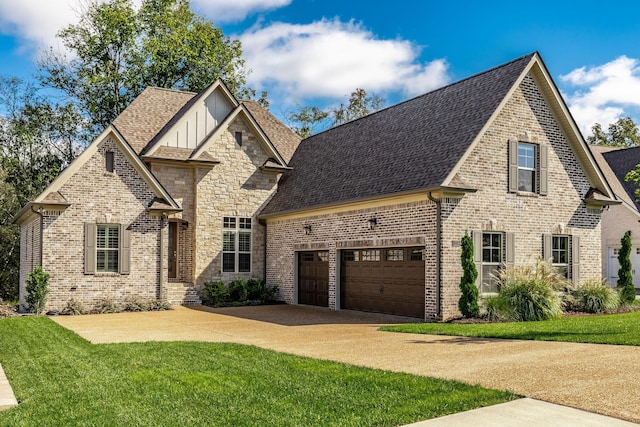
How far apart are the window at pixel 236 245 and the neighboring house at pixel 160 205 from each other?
0.04 metres

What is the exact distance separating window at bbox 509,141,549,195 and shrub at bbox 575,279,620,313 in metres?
3.00

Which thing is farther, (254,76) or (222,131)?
(254,76)

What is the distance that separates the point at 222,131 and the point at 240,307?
260 inches

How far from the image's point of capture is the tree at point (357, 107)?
163 ft

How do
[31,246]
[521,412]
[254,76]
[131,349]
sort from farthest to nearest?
1. [254,76]
2. [31,246]
3. [131,349]
4. [521,412]

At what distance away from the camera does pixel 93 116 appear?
37188mm

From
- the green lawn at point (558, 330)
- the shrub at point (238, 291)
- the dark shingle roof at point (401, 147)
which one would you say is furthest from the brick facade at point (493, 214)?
the shrub at point (238, 291)

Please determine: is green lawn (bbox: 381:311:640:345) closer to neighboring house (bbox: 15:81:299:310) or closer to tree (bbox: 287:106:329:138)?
neighboring house (bbox: 15:81:299:310)

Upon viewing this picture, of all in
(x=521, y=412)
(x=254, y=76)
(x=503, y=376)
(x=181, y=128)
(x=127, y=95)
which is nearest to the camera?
(x=521, y=412)

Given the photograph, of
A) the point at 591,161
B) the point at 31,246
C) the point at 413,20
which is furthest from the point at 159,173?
the point at 591,161

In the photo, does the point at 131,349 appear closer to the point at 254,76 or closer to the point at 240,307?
the point at 240,307

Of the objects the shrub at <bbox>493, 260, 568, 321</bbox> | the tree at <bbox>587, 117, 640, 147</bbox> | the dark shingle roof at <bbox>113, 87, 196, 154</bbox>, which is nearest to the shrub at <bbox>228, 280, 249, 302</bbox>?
the dark shingle roof at <bbox>113, 87, 196, 154</bbox>

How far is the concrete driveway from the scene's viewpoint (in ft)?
24.6

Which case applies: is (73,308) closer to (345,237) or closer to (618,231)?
(345,237)
